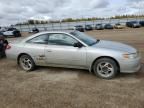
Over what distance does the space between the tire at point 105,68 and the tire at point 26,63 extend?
2.29 meters

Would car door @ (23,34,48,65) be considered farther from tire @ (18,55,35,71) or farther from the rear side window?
tire @ (18,55,35,71)

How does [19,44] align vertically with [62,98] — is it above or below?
above

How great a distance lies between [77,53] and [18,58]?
2.35 m

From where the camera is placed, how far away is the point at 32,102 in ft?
13.3

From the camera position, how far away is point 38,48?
6109mm

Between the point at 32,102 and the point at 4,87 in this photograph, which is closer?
the point at 32,102

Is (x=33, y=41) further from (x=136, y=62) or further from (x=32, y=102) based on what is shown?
(x=136, y=62)

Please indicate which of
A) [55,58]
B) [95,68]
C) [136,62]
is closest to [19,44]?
[55,58]

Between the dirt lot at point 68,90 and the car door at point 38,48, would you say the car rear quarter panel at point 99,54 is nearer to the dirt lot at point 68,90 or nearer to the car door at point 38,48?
the dirt lot at point 68,90

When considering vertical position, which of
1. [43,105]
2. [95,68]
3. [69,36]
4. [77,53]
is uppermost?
[69,36]

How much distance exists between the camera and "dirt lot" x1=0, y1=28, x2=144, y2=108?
3912mm

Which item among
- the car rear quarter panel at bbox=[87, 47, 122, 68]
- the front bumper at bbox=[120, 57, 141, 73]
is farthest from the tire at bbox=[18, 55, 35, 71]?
the front bumper at bbox=[120, 57, 141, 73]

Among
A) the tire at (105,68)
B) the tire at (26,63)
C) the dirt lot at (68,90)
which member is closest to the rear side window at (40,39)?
the tire at (26,63)

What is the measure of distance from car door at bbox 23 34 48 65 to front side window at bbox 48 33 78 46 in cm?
22
